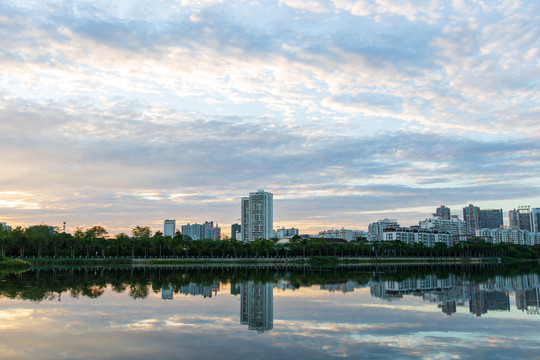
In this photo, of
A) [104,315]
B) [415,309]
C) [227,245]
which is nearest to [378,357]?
[415,309]

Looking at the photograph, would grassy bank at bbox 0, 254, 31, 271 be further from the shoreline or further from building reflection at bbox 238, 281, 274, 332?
building reflection at bbox 238, 281, 274, 332

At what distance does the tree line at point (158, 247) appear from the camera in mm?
106312

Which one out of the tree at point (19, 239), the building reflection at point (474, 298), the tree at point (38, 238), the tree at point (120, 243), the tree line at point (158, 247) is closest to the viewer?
the building reflection at point (474, 298)

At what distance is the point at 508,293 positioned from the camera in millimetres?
37562

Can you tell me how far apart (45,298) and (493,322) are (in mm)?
29959

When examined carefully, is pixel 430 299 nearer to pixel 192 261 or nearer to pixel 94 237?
pixel 192 261

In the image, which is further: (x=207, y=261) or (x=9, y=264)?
(x=207, y=261)

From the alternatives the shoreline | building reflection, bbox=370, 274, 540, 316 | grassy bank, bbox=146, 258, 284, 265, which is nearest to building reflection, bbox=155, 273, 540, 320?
building reflection, bbox=370, 274, 540, 316

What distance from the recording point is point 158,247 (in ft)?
394

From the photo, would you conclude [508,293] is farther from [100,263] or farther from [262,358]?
[100,263]

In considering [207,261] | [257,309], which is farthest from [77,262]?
[257,309]

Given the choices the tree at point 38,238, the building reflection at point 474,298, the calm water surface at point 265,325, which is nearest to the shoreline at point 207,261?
the tree at point 38,238

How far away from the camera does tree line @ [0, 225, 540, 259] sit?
106 metres

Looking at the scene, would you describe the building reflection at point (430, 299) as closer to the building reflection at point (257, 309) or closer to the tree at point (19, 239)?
the building reflection at point (257, 309)
